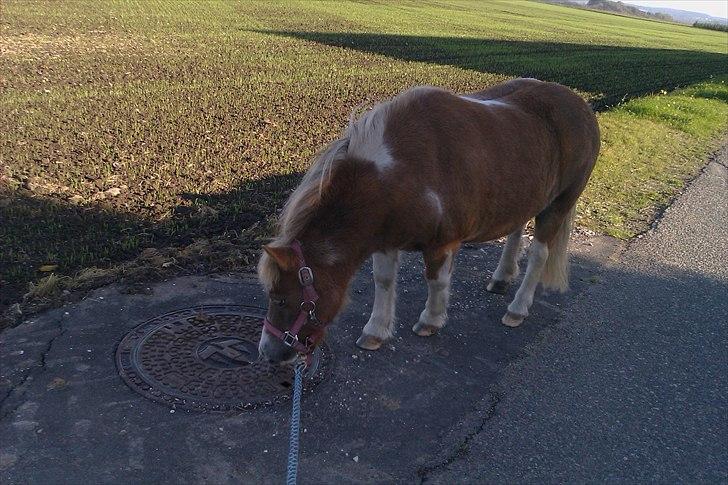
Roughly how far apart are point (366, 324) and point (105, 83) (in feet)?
36.3

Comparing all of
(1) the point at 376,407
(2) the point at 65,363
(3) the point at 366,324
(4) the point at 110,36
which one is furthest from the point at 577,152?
(4) the point at 110,36

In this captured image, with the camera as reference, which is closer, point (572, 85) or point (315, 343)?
point (315, 343)

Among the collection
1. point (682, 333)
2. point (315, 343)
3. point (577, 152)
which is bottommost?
point (682, 333)

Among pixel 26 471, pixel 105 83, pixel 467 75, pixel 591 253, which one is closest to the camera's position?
pixel 26 471

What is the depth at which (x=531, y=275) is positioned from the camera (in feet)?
17.5

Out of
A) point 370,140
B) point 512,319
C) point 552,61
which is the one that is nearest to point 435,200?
point 370,140

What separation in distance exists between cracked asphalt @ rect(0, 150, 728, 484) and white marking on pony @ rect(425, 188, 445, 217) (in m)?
1.22

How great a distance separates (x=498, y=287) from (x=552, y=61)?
22.7 m

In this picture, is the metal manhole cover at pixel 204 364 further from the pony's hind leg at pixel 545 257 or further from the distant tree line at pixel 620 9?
the distant tree line at pixel 620 9

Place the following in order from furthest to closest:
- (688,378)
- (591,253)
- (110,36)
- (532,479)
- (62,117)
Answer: (110,36) < (62,117) < (591,253) < (688,378) < (532,479)

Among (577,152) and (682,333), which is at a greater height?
(577,152)

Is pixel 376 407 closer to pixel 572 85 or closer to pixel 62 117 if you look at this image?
pixel 62 117

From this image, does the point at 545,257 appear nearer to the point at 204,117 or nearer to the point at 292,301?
the point at 292,301

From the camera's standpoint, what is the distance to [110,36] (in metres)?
20.7
